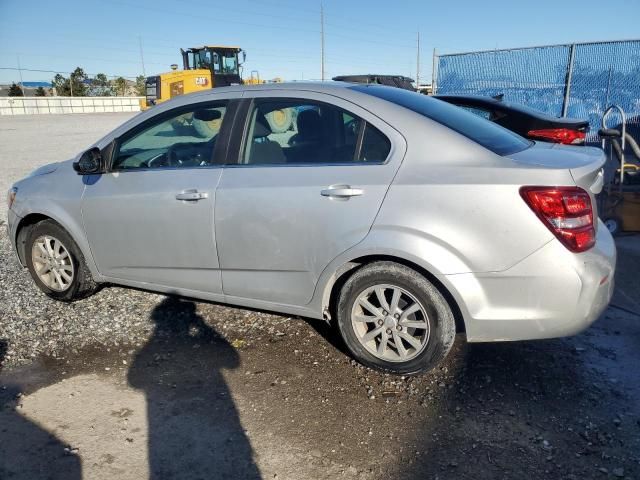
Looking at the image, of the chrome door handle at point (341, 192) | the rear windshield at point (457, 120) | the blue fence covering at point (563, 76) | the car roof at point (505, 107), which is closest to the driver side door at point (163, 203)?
the chrome door handle at point (341, 192)

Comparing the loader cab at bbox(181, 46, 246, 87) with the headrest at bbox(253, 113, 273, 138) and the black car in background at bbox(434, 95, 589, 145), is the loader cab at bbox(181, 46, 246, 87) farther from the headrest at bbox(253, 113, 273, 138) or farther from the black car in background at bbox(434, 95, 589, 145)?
the headrest at bbox(253, 113, 273, 138)

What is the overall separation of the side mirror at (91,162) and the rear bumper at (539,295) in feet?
8.56

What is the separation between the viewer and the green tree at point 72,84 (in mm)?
58000

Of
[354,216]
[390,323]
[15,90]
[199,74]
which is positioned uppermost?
[15,90]

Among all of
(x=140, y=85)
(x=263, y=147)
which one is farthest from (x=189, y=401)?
(x=140, y=85)

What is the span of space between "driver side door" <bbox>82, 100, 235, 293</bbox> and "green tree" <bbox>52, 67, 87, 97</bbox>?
6140 cm

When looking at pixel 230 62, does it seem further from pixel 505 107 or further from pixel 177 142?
pixel 177 142

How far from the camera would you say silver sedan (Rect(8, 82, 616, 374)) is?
271 centimetres

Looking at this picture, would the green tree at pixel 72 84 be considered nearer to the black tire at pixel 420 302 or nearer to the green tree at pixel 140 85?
the green tree at pixel 140 85

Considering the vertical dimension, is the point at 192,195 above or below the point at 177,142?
below

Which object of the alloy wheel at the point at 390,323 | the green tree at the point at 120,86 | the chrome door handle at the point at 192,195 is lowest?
the alloy wheel at the point at 390,323

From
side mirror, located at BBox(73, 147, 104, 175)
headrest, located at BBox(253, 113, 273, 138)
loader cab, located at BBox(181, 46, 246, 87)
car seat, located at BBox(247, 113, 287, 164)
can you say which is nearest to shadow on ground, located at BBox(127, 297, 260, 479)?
side mirror, located at BBox(73, 147, 104, 175)

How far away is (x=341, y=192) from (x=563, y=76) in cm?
1107

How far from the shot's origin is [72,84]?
58.4m
